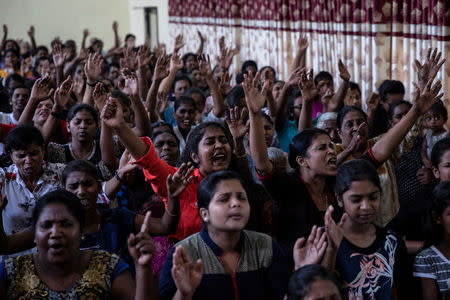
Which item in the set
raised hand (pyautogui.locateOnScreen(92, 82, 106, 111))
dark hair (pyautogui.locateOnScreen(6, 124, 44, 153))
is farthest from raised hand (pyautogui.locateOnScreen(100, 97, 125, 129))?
raised hand (pyautogui.locateOnScreen(92, 82, 106, 111))

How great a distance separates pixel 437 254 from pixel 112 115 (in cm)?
159

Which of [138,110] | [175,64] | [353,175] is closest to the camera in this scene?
[353,175]

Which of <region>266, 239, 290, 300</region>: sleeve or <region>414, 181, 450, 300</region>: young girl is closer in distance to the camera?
<region>266, 239, 290, 300</region>: sleeve

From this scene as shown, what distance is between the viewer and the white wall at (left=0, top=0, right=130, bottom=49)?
14.2 meters

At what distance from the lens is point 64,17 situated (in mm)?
14773

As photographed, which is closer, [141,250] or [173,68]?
[141,250]

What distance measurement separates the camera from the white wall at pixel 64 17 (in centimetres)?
1422

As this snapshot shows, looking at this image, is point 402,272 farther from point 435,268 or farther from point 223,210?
point 223,210

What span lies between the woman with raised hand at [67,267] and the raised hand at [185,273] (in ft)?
0.32

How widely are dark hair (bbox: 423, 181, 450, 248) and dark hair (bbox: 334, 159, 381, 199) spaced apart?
34 cm

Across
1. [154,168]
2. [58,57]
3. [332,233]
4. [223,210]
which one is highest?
[58,57]

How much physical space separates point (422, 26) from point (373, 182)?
12.2 feet

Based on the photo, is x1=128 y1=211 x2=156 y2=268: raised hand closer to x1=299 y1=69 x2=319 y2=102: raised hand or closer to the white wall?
x1=299 y1=69 x2=319 y2=102: raised hand

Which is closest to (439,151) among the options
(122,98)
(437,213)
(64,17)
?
(437,213)
